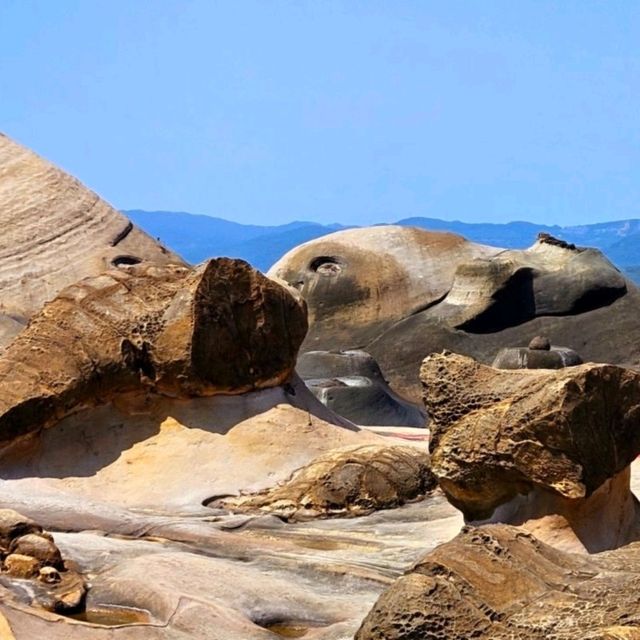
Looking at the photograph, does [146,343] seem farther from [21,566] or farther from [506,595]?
[506,595]

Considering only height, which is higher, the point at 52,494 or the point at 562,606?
the point at 562,606

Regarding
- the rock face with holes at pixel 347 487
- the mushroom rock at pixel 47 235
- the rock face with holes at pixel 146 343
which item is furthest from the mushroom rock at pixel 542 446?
the mushroom rock at pixel 47 235

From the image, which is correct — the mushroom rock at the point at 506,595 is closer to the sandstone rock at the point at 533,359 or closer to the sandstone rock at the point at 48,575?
the sandstone rock at the point at 48,575

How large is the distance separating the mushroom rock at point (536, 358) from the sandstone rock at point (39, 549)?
9424 millimetres

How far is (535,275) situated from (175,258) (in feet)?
15.7

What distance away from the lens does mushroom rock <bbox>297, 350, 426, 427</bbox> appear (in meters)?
15.4

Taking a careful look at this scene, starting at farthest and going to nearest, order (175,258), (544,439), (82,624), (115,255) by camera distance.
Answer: (175,258), (115,255), (544,439), (82,624)

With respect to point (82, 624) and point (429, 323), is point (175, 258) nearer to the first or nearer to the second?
point (429, 323)

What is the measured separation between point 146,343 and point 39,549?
277 cm

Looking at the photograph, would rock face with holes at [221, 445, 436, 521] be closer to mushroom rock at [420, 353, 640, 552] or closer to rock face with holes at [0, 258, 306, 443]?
rock face with holes at [0, 258, 306, 443]

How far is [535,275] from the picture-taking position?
2005 centimetres

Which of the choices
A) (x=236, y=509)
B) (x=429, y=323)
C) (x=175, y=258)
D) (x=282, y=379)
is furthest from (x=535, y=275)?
(x=236, y=509)

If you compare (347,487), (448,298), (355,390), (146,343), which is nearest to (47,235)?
(355,390)

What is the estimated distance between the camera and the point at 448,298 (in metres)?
20.1
